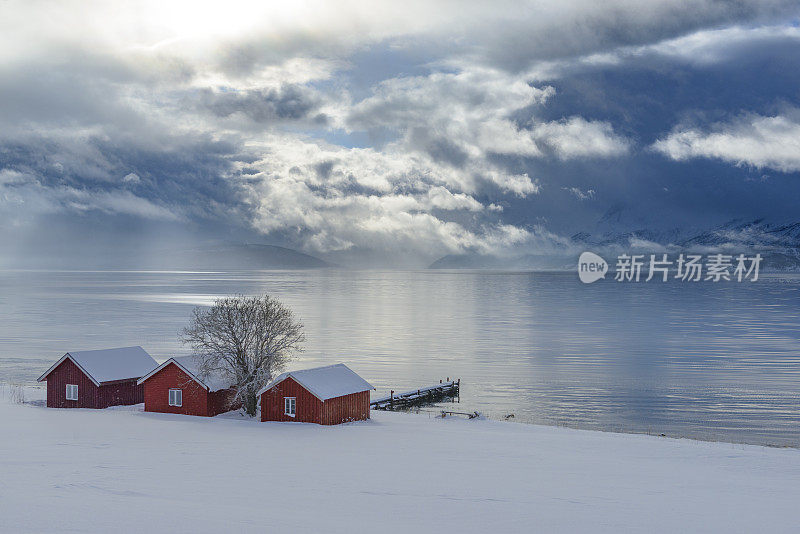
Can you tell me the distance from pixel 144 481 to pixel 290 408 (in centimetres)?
1854

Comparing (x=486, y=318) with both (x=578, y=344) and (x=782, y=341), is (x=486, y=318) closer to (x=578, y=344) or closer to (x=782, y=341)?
(x=578, y=344)

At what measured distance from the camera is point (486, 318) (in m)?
156

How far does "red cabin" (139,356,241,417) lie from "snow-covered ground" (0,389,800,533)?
167 cm

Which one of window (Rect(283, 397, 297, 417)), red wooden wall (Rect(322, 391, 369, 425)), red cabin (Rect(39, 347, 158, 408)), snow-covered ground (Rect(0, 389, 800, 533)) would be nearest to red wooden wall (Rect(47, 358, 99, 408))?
red cabin (Rect(39, 347, 158, 408))

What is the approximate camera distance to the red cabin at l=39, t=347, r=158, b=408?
50188mm

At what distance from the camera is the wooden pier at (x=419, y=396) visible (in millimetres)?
58844

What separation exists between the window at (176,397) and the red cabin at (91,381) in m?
4.88

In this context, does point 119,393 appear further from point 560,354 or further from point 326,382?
point 560,354

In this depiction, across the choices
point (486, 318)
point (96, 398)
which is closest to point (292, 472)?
point (96, 398)

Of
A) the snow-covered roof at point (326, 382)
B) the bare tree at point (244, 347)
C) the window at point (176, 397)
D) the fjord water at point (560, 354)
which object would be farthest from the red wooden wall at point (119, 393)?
the fjord water at point (560, 354)

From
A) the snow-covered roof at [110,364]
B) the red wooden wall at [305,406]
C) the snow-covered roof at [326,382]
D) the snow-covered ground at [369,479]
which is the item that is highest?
the snow-covered roof at [110,364]

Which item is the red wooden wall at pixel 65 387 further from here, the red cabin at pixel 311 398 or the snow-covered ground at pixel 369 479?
the red cabin at pixel 311 398

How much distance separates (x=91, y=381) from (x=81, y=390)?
1218 millimetres

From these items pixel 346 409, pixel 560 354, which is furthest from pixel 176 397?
pixel 560 354
